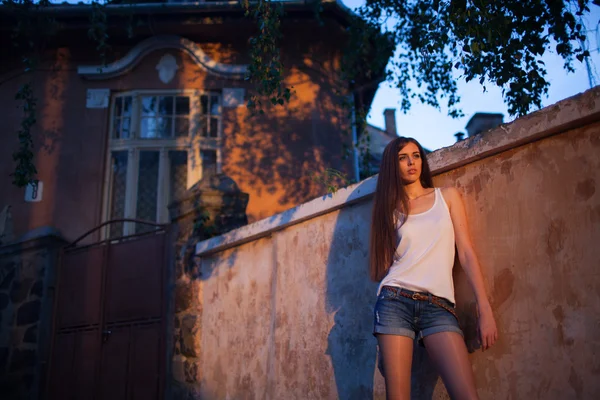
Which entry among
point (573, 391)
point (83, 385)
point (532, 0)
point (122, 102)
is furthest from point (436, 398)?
point (122, 102)

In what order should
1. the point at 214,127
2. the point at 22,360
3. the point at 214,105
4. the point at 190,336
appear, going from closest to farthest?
the point at 190,336
the point at 22,360
the point at 214,127
the point at 214,105

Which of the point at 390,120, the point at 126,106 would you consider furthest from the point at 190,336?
the point at 390,120

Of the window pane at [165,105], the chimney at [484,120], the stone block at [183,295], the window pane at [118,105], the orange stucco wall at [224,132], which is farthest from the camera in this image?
the chimney at [484,120]

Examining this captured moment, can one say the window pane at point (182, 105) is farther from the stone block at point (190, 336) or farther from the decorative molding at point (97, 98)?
the stone block at point (190, 336)

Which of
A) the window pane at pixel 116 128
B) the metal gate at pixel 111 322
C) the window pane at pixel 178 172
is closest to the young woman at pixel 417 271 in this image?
the metal gate at pixel 111 322

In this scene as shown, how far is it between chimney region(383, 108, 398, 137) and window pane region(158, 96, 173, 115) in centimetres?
1622

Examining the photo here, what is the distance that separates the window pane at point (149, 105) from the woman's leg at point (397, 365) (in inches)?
260

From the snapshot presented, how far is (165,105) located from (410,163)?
611cm

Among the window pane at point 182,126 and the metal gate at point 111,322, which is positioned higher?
the window pane at point 182,126

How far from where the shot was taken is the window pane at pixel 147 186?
26.6ft

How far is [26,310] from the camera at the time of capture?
22.5ft

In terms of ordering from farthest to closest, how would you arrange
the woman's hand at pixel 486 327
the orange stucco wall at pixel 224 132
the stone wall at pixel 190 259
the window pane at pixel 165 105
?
the window pane at pixel 165 105 < the orange stucco wall at pixel 224 132 < the stone wall at pixel 190 259 < the woman's hand at pixel 486 327

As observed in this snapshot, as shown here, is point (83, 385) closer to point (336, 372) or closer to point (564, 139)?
point (336, 372)

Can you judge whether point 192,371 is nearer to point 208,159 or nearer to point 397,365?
point 397,365
